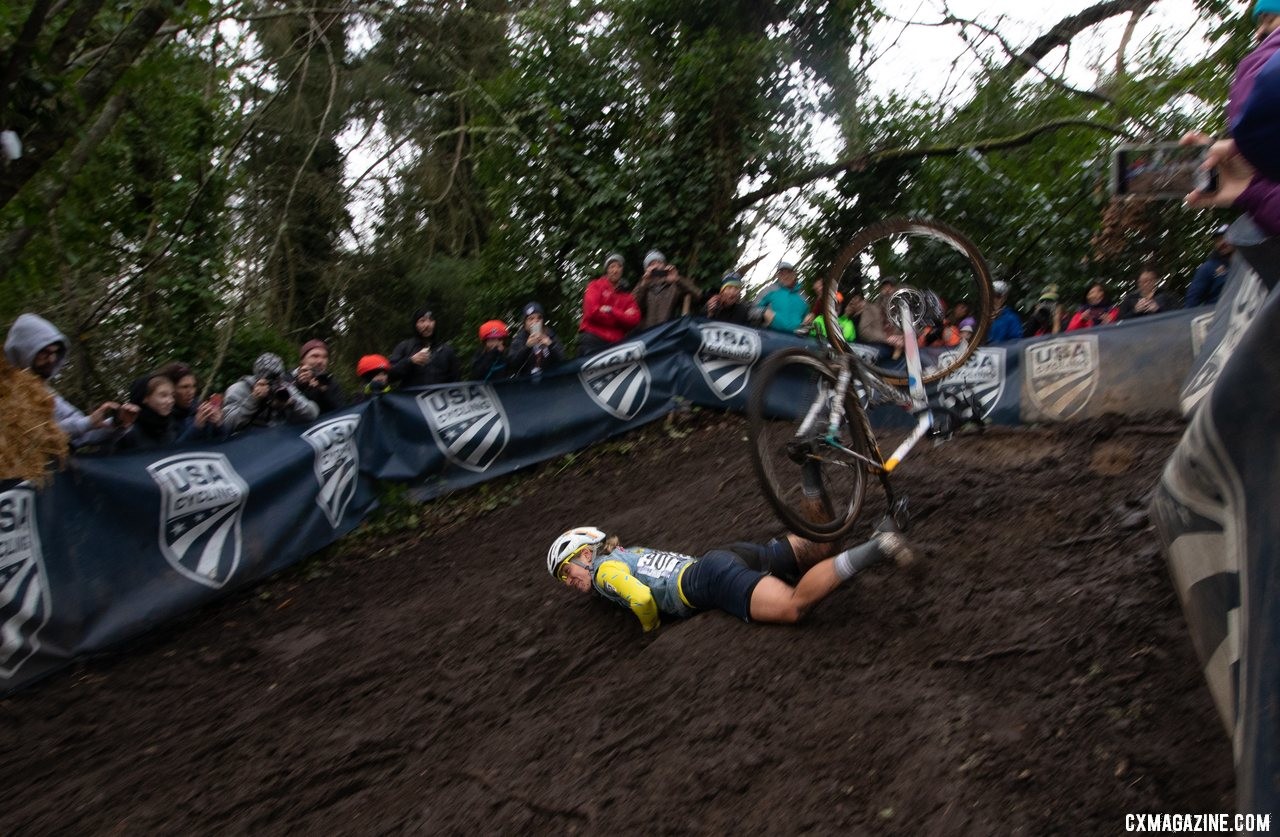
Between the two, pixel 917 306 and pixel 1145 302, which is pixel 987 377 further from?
pixel 917 306

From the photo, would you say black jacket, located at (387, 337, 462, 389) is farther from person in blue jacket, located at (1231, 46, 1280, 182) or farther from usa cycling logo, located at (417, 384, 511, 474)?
person in blue jacket, located at (1231, 46, 1280, 182)

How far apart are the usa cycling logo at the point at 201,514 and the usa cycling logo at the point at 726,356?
15.9ft

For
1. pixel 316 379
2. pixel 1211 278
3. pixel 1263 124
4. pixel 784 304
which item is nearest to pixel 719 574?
pixel 1263 124

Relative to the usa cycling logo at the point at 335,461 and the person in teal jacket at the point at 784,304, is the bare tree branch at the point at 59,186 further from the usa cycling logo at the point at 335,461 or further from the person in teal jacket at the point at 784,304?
the person in teal jacket at the point at 784,304

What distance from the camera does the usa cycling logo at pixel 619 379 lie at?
996 cm

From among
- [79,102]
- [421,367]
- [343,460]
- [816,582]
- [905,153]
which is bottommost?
[816,582]

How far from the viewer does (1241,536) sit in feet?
9.05

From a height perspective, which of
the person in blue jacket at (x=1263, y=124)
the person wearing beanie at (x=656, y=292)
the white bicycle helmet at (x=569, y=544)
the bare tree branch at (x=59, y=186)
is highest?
the bare tree branch at (x=59, y=186)

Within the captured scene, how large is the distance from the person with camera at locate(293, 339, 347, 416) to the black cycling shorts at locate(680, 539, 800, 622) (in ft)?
14.0

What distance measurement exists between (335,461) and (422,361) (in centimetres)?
141

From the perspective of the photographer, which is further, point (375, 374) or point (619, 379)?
point (619, 379)

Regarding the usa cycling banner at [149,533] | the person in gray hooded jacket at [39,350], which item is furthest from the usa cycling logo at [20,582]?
the person in gray hooded jacket at [39,350]

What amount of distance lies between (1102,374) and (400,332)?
11502 millimetres

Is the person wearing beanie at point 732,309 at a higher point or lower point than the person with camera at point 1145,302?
higher
